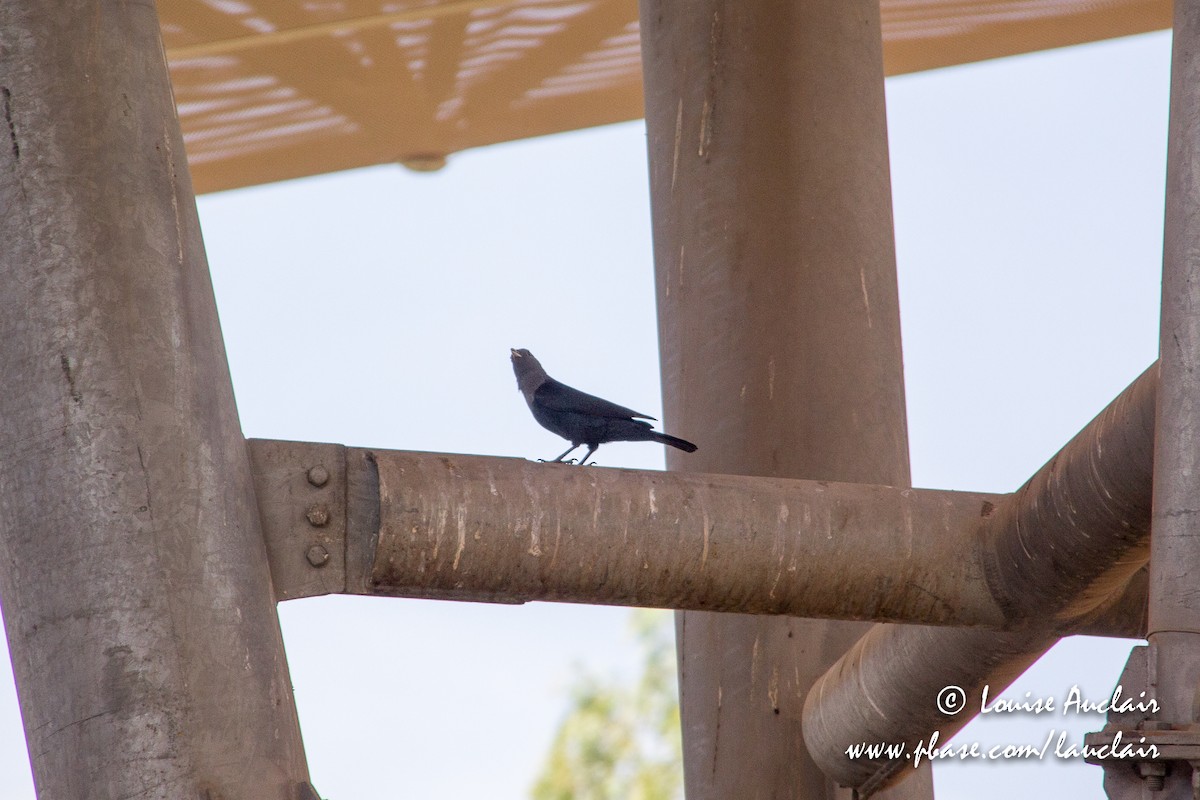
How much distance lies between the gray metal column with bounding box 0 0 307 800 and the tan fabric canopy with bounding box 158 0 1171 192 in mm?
6215

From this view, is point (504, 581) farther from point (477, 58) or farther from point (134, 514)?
point (477, 58)

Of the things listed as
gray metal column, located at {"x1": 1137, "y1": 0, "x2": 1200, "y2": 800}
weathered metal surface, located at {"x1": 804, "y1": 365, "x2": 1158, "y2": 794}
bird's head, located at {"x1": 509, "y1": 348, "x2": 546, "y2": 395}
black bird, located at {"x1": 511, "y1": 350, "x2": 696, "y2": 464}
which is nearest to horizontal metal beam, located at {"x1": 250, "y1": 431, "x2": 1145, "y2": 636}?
weathered metal surface, located at {"x1": 804, "y1": 365, "x2": 1158, "y2": 794}

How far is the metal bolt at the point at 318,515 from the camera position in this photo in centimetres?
459

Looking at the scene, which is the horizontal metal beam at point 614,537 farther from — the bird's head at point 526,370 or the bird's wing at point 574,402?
the bird's head at point 526,370

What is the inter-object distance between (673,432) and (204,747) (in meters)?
3.03

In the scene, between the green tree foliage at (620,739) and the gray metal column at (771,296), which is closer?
the gray metal column at (771,296)

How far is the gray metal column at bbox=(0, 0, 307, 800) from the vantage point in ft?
13.7

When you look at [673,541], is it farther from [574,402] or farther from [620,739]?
[620,739]

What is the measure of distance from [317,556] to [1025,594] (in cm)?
210

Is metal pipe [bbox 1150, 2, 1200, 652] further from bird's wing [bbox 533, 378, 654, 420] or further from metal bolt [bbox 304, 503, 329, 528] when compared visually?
metal bolt [bbox 304, 503, 329, 528]

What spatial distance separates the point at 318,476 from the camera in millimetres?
4598

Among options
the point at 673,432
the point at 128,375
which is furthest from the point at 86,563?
the point at 673,432

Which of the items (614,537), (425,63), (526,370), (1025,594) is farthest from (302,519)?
(425,63)

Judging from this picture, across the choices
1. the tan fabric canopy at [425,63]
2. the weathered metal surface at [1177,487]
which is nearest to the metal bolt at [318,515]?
the weathered metal surface at [1177,487]
